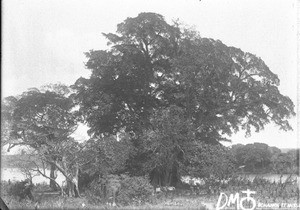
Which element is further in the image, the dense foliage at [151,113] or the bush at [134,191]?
the dense foliage at [151,113]

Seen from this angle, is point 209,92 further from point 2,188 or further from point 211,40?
point 2,188

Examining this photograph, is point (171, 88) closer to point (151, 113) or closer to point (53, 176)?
point (151, 113)

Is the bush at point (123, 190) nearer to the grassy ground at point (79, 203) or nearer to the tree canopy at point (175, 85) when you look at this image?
the grassy ground at point (79, 203)

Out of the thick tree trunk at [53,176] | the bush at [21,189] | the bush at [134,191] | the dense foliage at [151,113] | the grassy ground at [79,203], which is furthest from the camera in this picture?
the thick tree trunk at [53,176]

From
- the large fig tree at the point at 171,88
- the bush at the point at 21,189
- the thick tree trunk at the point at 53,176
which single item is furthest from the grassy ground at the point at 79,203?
the large fig tree at the point at 171,88

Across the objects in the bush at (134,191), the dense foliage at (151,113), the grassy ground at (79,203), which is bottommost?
the grassy ground at (79,203)

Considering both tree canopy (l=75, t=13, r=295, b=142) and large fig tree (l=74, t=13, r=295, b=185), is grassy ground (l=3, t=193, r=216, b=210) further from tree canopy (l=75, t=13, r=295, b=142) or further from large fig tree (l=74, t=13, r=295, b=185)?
tree canopy (l=75, t=13, r=295, b=142)

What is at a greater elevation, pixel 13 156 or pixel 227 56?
pixel 227 56

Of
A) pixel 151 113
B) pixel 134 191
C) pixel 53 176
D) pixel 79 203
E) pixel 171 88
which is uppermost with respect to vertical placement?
pixel 171 88

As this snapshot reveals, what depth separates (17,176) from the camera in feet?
51.2

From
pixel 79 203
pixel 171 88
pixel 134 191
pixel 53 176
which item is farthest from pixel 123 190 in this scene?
pixel 171 88

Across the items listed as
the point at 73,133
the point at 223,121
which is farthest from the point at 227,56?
the point at 73,133

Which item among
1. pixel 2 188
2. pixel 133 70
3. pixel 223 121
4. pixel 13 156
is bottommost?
pixel 2 188

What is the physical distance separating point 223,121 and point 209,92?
1453mm
